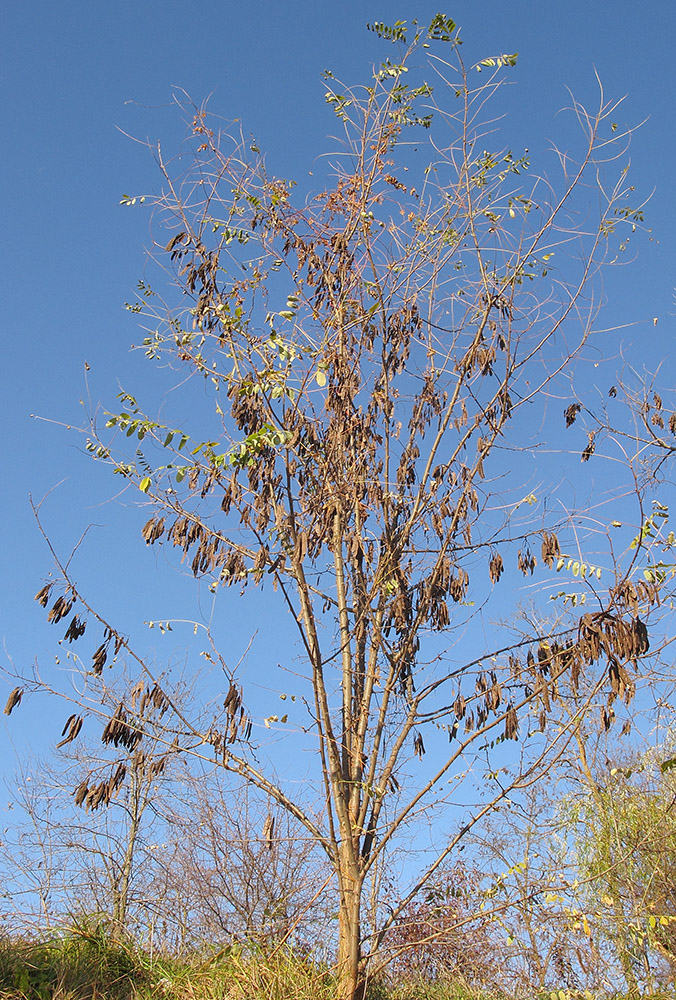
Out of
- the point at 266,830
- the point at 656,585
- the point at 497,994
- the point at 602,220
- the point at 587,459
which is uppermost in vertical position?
the point at 602,220

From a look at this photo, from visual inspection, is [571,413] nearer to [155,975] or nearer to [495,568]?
[495,568]

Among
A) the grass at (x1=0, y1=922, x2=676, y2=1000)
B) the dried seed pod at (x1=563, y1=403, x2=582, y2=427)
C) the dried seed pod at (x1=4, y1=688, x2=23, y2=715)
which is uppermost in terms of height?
the dried seed pod at (x1=563, y1=403, x2=582, y2=427)

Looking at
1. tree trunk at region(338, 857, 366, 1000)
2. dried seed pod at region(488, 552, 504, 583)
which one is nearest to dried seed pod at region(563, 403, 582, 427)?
dried seed pod at region(488, 552, 504, 583)

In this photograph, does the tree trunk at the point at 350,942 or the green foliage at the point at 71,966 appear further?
the green foliage at the point at 71,966

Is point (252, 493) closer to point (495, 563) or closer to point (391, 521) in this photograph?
point (391, 521)

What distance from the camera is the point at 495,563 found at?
5.26 m

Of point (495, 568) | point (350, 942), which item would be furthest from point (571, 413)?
point (350, 942)

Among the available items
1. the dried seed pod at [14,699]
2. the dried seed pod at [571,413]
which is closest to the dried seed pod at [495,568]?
the dried seed pod at [571,413]

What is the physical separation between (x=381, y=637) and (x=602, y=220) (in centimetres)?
353

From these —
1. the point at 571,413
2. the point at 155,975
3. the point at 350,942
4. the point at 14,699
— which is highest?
the point at 571,413

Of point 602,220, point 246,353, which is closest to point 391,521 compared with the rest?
point 246,353

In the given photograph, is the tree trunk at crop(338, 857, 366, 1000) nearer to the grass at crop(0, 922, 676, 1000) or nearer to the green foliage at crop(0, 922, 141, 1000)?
the grass at crop(0, 922, 676, 1000)

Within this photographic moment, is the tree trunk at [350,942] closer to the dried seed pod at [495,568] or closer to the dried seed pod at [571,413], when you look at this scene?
the dried seed pod at [495,568]

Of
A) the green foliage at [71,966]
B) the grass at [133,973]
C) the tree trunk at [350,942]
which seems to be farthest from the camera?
the green foliage at [71,966]
